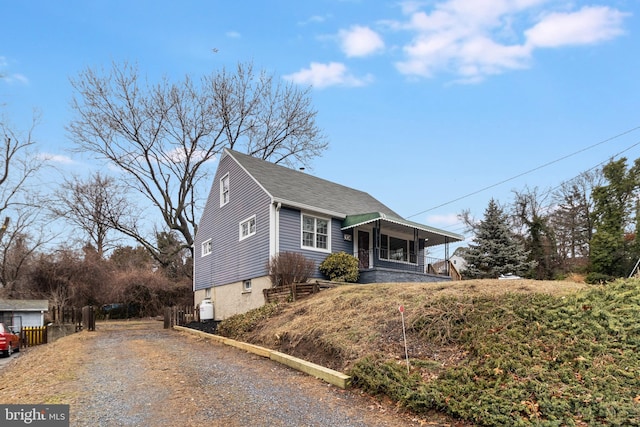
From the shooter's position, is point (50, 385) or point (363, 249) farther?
point (363, 249)

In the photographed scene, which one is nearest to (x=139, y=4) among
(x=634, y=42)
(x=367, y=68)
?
(x=367, y=68)

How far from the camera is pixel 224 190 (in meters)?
19.4

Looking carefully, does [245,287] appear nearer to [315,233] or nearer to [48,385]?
[315,233]

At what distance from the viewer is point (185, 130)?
2964 centimetres

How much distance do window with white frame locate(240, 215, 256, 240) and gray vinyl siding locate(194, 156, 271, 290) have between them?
0.63 ft

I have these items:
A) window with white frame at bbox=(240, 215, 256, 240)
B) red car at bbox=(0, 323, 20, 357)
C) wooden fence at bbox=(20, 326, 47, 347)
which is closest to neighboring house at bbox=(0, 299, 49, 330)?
wooden fence at bbox=(20, 326, 47, 347)

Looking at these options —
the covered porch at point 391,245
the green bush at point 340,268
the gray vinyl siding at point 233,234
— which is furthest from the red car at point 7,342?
the covered porch at point 391,245

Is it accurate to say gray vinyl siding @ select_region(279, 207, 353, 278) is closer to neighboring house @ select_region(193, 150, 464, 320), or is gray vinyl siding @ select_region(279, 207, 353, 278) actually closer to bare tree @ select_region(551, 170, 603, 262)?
neighboring house @ select_region(193, 150, 464, 320)

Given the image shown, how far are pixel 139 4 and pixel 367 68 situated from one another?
6431 millimetres

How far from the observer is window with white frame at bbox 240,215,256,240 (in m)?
16.3

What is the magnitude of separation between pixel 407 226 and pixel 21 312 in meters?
19.3

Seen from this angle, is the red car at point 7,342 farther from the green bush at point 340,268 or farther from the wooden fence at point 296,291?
the green bush at point 340,268

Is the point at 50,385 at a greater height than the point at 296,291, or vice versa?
the point at 296,291

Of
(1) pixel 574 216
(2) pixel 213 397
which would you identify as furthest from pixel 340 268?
(1) pixel 574 216
